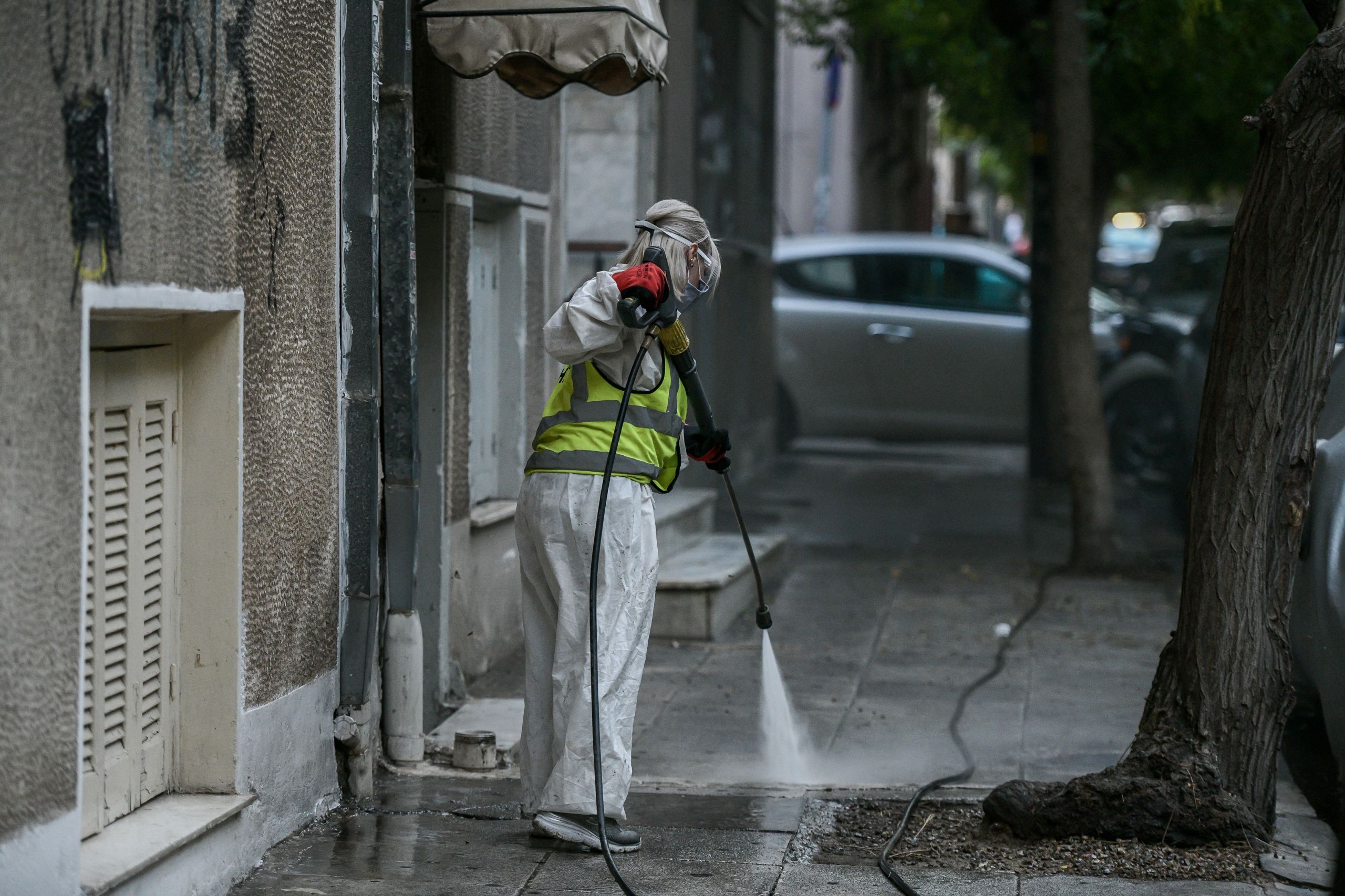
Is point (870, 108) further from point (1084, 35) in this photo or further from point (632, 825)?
point (632, 825)

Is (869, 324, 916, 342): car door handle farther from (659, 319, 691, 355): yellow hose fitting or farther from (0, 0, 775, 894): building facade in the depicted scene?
(659, 319, 691, 355): yellow hose fitting

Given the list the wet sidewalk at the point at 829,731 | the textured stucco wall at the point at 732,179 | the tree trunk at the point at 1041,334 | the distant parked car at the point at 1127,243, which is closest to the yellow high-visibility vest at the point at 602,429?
the wet sidewalk at the point at 829,731

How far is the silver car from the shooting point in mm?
15070

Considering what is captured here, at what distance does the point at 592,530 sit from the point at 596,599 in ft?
0.62

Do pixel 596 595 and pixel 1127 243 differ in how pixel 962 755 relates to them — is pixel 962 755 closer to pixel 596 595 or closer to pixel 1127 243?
pixel 596 595

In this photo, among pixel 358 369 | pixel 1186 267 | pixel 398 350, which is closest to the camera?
pixel 358 369

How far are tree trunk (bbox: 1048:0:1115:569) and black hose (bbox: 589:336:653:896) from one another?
5958 millimetres

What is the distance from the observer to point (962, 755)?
241 inches

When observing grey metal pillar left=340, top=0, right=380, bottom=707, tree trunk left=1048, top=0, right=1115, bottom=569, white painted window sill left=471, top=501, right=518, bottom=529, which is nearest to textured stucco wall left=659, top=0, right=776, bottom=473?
tree trunk left=1048, top=0, right=1115, bottom=569

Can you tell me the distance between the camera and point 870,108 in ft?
81.8

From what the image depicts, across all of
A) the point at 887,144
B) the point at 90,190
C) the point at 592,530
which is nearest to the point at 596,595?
the point at 592,530

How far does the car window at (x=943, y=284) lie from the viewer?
15148mm

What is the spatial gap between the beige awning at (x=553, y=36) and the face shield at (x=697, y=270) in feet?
2.69

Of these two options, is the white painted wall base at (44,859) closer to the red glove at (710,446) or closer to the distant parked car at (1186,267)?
the red glove at (710,446)
